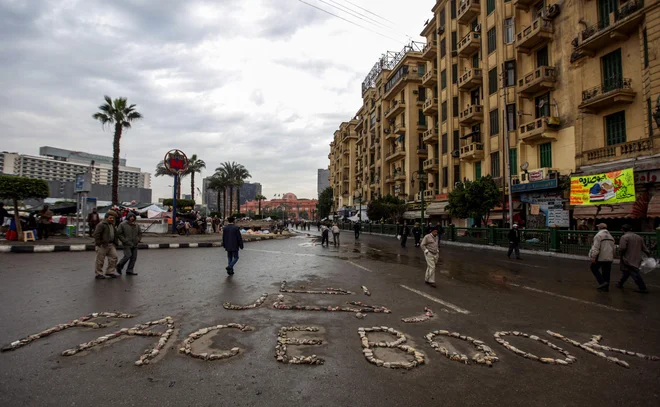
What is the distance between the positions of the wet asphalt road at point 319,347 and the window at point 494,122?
2124 cm

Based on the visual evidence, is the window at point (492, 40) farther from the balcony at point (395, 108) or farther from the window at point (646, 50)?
the balcony at point (395, 108)

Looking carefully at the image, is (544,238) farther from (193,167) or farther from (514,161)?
(193,167)

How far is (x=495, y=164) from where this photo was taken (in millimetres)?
28281

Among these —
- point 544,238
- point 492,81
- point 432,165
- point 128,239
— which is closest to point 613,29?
point 492,81

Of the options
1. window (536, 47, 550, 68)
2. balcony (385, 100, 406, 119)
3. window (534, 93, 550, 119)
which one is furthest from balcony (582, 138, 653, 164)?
balcony (385, 100, 406, 119)

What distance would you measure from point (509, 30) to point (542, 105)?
7.74m

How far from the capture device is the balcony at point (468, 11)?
30.0 meters

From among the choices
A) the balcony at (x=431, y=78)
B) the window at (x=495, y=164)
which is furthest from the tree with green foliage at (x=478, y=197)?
the balcony at (x=431, y=78)

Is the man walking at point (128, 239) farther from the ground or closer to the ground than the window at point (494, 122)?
closer to the ground

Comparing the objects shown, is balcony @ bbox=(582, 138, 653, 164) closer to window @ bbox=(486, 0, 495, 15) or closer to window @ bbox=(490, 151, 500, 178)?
window @ bbox=(490, 151, 500, 178)

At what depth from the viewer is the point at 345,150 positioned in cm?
7469

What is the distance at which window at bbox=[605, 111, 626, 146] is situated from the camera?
18875mm

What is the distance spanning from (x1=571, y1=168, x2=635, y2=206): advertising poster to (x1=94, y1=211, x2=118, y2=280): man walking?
74.8 ft

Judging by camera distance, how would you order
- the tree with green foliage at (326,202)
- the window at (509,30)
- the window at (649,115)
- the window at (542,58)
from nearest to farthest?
the window at (649,115) < the window at (542,58) < the window at (509,30) < the tree with green foliage at (326,202)
